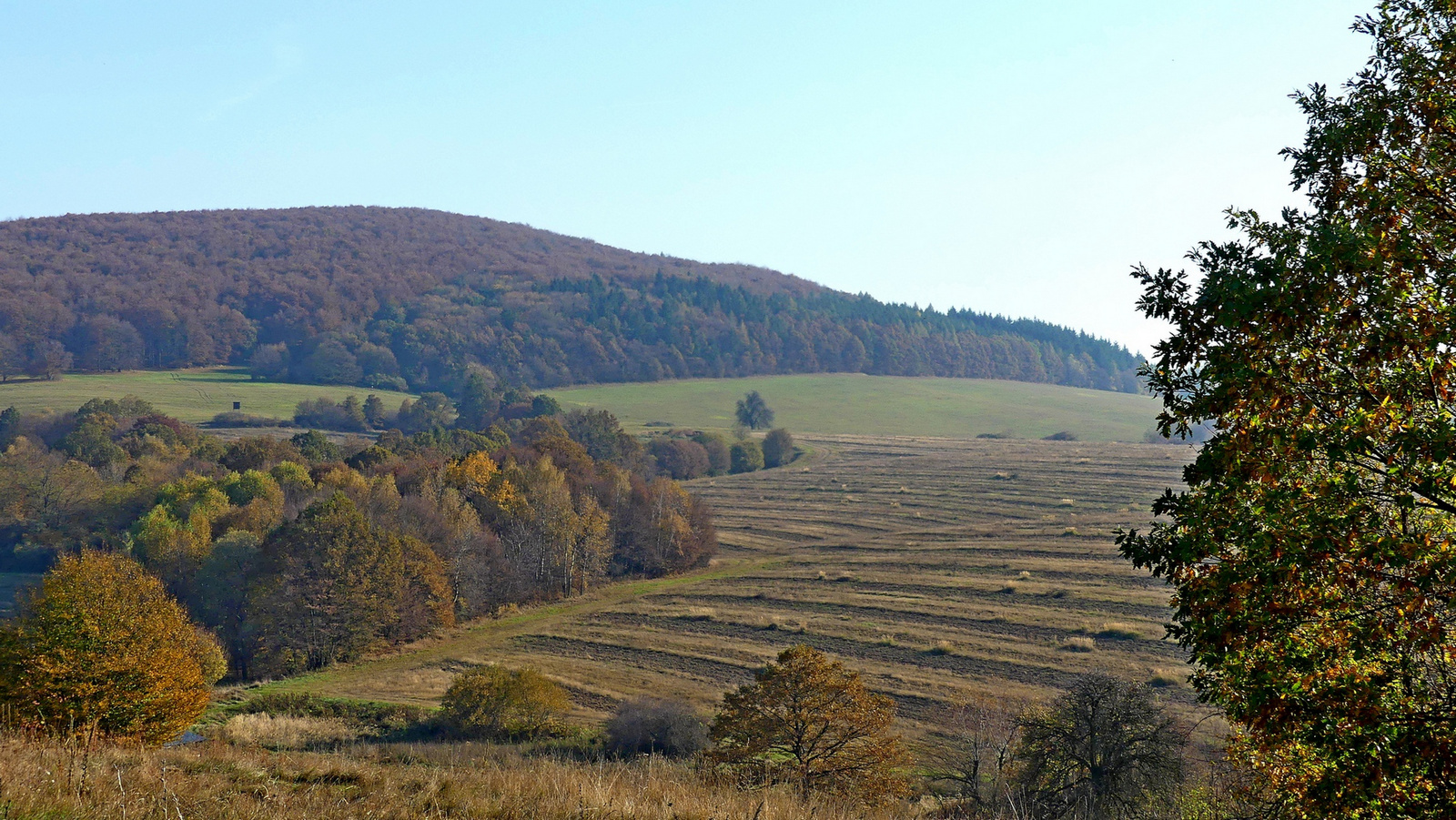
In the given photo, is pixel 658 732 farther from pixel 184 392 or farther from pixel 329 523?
pixel 184 392

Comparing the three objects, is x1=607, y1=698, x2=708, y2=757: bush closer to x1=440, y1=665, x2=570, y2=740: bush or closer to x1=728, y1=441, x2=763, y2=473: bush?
x1=440, y1=665, x2=570, y2=740: bush

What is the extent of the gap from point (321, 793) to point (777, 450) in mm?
119083

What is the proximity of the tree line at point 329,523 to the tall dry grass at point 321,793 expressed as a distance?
49194mm

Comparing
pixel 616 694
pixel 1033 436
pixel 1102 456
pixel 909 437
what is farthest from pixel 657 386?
pixel 616 694

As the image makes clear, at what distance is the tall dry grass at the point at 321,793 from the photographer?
24.3 ft

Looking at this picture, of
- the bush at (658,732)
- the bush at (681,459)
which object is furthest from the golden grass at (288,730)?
the bush at (681,459)

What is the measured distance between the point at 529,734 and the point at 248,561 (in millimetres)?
32833

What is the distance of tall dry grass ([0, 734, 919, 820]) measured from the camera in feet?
24.3

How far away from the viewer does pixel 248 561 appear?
61594 millimetres

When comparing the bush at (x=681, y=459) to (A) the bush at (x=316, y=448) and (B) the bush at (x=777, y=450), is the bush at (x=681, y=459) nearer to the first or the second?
(B) the bush at (x=777, y=450)

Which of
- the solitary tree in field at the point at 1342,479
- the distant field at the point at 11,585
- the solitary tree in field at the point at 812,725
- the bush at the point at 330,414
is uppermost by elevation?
the solitary tree in field at the point at 1342,479

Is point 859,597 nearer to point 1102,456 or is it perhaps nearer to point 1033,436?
point 1102,456

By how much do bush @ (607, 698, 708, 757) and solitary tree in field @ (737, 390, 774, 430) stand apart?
112348 mm

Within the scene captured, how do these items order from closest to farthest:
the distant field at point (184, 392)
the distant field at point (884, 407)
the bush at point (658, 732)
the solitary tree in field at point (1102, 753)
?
1. the solitary tree in field at point (1102, 753)
2. the bush at point (658, 732)
3. the distant field at point (184, 392)
4. the distant field at point (884, 407)
